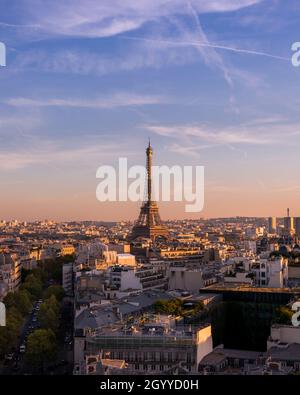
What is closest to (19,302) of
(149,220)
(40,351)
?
(40,351)

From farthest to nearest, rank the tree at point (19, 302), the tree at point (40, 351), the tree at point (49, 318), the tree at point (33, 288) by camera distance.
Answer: the tree at point (33, 288) < the tree at point (19, 302) < the tree at point (49, 318) < the tree at point (40, 351)

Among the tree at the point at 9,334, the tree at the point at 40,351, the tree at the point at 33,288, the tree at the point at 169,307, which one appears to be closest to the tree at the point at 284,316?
the tree at the point at 169,307

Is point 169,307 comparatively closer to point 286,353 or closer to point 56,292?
point 286,353

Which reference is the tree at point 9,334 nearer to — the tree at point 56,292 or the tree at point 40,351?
the tree at point 40,351

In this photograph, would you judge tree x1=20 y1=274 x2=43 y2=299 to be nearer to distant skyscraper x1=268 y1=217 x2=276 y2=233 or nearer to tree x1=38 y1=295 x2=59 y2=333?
tree x1=38 y1=295 x2=59 y2=333
